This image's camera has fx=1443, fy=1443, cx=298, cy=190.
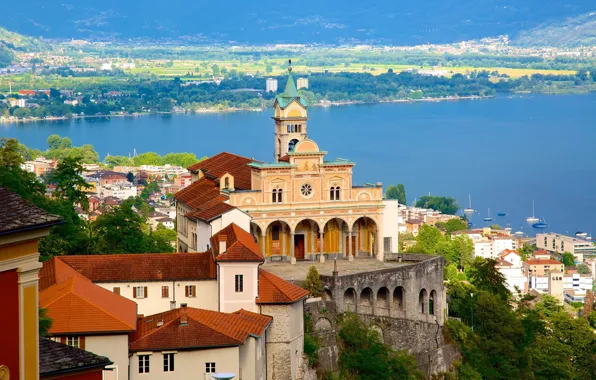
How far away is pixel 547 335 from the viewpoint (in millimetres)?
48406

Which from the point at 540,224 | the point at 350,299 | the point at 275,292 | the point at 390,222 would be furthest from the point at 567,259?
the point at 275,292

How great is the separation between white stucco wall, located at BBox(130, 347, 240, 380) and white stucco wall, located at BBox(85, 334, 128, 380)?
39 cm

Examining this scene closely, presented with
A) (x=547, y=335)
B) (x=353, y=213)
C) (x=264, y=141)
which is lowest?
(x=547, y=335)

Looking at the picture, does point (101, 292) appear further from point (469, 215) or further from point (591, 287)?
Result: point (469, 215)

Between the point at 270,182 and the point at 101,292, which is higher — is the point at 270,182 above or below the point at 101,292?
above

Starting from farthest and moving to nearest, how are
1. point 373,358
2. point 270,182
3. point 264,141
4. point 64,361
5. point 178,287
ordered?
point 264,141
point 270,182
point 373,358
point 178,287
point 64,361

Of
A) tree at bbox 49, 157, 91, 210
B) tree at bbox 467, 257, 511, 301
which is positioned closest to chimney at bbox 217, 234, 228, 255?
tree at bbox 467, 257, 511, 301

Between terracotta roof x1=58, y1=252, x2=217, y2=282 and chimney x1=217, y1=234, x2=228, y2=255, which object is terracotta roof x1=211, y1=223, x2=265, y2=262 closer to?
chimney x1=217, y1=234, x2=228, y2=255

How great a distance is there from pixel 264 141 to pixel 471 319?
12544 centimetres

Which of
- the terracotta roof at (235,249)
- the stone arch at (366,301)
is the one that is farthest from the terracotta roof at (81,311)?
the stone arch at (366,301)

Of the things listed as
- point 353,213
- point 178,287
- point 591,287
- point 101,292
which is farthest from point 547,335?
point 591,287

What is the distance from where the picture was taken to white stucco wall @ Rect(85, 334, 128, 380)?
85.3 ft

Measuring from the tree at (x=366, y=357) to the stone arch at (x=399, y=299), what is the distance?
2415 millimetres

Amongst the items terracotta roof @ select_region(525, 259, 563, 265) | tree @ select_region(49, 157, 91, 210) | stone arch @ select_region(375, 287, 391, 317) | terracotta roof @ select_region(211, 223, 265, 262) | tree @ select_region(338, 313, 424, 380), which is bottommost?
tree @ select_region(338, 313, 424, 380)
